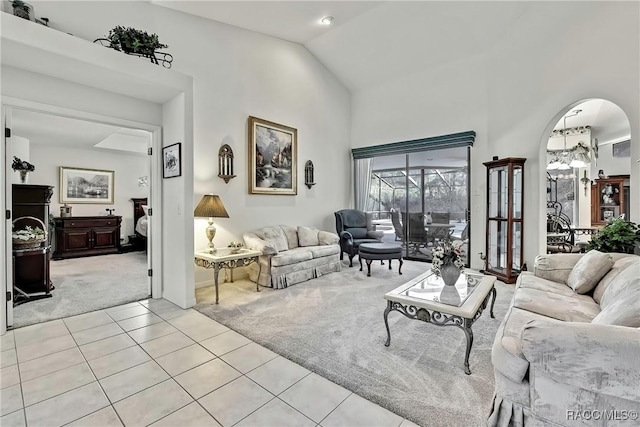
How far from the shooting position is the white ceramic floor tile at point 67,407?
167 cm

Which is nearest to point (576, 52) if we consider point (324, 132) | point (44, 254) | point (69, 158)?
point (324, 132)

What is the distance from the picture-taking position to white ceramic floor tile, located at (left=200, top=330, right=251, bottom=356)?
8.11ft

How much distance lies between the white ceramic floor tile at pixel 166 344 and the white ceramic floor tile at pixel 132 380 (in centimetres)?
20

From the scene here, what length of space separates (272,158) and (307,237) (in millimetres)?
1532

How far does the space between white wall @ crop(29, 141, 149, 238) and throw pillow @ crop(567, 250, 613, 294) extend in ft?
29.0

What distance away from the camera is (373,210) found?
276 inches

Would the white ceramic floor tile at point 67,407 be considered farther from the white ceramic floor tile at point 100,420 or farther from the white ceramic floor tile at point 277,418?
the white ceramic floor tile at point 277,418

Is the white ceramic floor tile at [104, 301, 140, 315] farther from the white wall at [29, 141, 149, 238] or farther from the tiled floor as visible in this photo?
the white wall at [29, 141, 149, 238]

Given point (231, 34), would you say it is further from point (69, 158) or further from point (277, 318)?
point (69, 158)

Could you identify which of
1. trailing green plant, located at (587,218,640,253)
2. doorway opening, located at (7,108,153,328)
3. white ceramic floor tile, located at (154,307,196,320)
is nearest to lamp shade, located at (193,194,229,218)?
doorway opening, located at (7,108,153,328)

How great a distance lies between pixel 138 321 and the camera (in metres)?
3.07

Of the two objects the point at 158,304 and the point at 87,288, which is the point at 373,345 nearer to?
the point at 158,304

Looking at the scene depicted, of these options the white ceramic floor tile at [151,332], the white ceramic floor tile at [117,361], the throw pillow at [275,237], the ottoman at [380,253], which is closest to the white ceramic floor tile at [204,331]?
the white ceramic floor tile at [151,332]

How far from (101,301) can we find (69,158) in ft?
17.0
